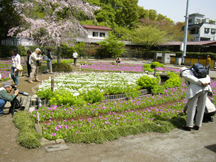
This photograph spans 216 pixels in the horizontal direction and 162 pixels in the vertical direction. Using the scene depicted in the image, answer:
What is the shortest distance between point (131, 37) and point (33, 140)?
42289mm

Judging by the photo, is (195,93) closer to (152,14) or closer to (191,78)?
(191,78)

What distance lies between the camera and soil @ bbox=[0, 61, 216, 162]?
4.23m

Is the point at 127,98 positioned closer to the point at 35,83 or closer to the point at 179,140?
the point at 179,140

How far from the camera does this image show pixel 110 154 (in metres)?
4.45

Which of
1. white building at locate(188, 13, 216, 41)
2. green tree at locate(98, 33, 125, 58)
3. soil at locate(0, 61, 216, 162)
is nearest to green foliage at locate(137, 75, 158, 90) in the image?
soil at locate(0, 61, 216, 162)

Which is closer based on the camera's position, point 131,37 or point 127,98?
point 127,98

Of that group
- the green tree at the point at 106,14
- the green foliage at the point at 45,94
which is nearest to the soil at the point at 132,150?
the green foliage at the point at 45,94

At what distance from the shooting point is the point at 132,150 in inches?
183

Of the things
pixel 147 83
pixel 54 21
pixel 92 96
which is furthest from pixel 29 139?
pixel 54 21

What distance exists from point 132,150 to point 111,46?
113 feet

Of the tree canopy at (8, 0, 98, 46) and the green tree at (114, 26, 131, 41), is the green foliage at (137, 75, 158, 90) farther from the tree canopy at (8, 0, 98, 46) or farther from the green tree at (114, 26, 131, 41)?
the green tree at (114, 26, 131, 41)

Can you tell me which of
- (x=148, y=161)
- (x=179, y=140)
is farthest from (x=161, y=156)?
(x=179, y=140)

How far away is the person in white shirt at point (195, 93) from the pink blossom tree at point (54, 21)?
13568 mm

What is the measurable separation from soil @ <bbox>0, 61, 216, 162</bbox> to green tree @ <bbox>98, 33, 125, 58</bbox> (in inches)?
1299
